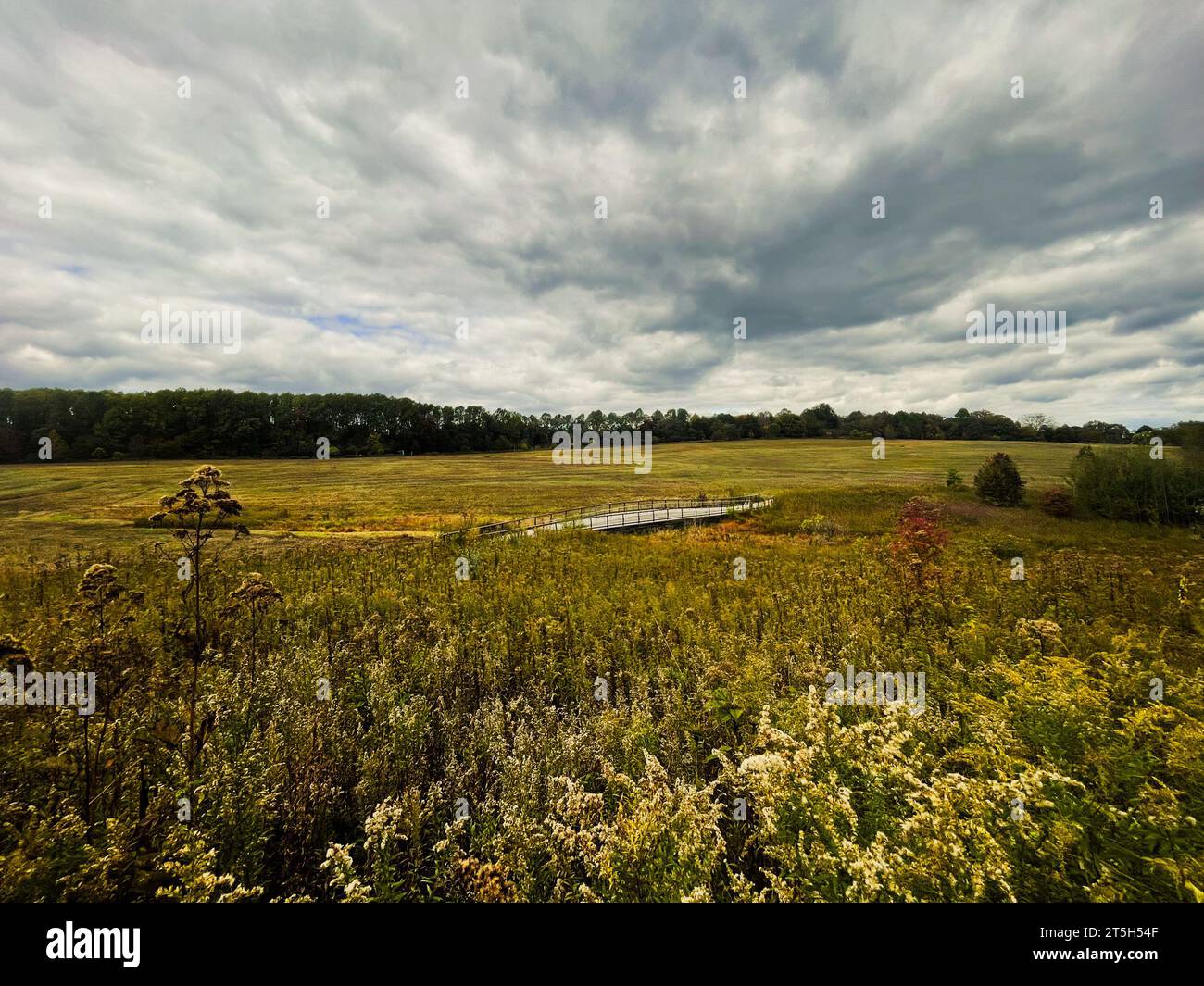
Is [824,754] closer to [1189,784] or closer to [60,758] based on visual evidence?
[1189,784]

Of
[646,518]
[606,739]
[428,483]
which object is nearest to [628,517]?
[646,518]

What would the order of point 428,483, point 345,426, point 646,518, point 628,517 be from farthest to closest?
point 345,426 < point 428,483 < point 646,518 < point 628,517

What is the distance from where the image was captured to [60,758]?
358 centimetres

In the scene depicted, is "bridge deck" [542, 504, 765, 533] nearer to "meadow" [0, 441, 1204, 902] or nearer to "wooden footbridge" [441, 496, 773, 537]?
"wooden footbridge" [441, 496, 773, 537]

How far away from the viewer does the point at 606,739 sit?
490 centimetres

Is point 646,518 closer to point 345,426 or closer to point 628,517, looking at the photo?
point 628,517

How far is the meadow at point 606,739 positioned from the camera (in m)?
2.86

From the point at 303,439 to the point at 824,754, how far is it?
113 metres

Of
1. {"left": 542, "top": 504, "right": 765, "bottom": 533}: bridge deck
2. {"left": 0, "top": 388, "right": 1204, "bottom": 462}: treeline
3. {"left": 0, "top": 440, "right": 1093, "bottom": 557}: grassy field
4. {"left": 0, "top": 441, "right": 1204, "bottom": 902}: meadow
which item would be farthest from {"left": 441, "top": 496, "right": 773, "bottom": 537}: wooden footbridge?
{"left": 0, "top": 388, "right": 1204, "bottom": 462}: treeline

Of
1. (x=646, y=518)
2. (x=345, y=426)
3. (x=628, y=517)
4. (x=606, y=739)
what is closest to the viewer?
(x=606, y=739)

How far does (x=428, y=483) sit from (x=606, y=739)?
208 ft

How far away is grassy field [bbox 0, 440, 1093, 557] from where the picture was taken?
32844mm

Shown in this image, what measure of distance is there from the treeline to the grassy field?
11141mm
